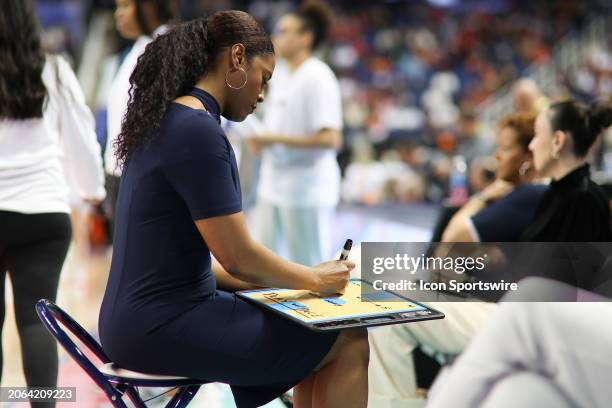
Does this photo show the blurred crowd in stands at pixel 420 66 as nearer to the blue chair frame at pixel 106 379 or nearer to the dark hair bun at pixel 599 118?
the dark hair bun at pixel 599 118

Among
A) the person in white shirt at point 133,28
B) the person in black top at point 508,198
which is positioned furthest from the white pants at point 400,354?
the person in white shirt at point 133,28

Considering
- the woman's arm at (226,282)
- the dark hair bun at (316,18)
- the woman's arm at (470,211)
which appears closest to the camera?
the woman's arm at (226,282)

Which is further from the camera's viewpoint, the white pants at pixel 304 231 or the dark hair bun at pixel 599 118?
the white pants at pixel 304 231

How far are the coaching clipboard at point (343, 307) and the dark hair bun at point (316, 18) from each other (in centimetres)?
217

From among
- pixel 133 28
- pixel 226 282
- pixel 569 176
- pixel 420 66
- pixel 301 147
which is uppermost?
A: pixel 420 66

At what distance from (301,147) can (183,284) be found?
78.3 inches

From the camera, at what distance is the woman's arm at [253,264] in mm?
1510

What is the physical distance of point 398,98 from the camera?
453 inches

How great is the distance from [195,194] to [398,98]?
10281 millimetres

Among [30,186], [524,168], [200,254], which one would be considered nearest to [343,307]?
[200,254]

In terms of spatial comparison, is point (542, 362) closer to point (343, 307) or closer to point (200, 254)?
point (343, 307)

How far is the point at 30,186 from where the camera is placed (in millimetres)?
2145

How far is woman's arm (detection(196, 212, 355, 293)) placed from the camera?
4.95 ft

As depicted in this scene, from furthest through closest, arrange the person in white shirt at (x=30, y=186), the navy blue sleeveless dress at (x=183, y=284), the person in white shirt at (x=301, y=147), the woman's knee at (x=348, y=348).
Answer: the person in white shirt at (x=301, y=147) < the person in white shirt at (x=30, y=186) < the woman's knee at (x=348, y=348) < the navy blue sleeveless dress at (x=183, y=284)
